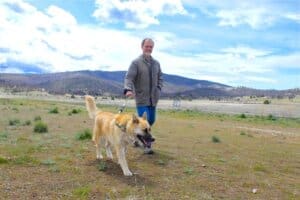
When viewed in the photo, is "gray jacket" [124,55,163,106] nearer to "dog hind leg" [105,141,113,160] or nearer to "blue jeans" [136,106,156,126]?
"blue jeans" [136,106,156,126]

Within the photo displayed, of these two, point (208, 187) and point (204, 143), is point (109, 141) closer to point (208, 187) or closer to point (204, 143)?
point (208, 187)

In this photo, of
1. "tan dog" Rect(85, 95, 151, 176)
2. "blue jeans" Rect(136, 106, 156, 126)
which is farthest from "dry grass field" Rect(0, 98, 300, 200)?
"blue jeans" Rect(136, 106, 156, 126)

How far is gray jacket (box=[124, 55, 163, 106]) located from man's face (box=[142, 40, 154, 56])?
0.63 feet

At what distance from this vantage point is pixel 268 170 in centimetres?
1220

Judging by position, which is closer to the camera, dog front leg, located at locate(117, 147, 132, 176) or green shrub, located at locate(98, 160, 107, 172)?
dog front leg, located at locate(117, 147, 132, 176)

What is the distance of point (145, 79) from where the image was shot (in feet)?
39.4

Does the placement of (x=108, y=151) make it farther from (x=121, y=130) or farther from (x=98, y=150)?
(x=121, y=130)

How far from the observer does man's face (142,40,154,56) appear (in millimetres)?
11594

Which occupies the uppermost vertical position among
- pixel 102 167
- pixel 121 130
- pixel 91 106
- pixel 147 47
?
pixel 147 47

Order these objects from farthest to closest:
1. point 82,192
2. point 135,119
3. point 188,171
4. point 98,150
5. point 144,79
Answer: point 144,79 → point 98,150 → point 188,171 → point 135,119 → point 82,192

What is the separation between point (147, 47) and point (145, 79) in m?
0.78

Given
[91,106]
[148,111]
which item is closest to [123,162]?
[91,106]

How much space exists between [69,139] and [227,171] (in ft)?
16.9

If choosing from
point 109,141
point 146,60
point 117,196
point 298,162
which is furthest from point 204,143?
point 117,196
